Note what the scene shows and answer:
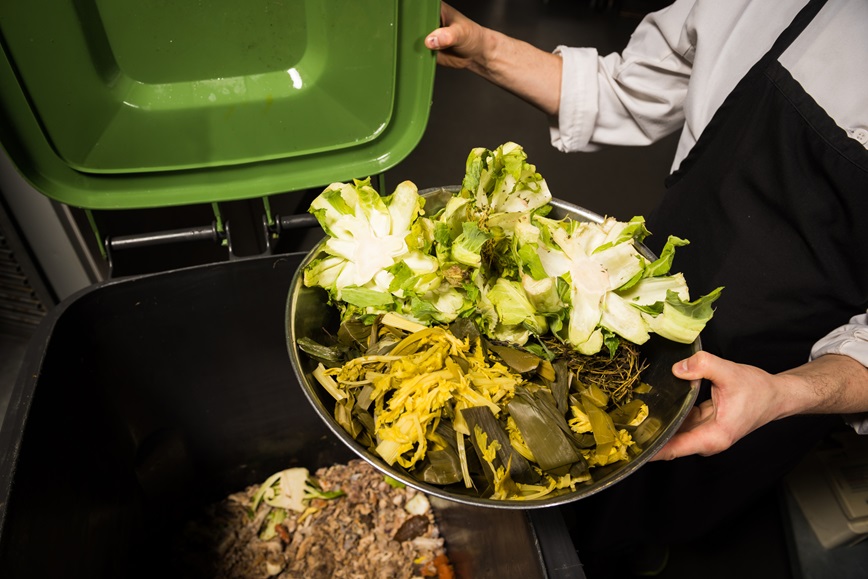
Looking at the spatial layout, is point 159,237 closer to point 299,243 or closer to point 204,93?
point 204,93

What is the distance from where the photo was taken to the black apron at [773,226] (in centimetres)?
91

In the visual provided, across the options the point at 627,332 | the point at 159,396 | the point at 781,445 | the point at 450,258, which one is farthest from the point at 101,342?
the point at 781,445

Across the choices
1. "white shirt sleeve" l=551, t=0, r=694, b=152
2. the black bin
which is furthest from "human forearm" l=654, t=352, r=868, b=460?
"white shirt sleeve" l=551, t=0, r=694, b=152

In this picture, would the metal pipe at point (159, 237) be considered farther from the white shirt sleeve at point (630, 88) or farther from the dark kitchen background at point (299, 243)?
the white shirt sleeve at point (630, 88)

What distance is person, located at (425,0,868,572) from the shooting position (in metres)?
0.85

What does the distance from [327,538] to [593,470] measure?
0.74 metres

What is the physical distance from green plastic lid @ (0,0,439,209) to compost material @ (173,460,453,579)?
2.40 ft

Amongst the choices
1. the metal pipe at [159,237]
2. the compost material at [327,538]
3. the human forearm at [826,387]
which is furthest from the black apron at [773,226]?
the metal pipe at [159,237]

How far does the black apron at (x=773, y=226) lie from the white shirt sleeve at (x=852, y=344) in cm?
5

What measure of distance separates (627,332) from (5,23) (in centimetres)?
99

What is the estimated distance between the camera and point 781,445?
3.84 feet

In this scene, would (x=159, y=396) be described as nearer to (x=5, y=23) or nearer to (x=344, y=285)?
(x=344, y=285)

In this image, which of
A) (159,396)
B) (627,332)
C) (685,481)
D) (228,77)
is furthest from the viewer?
(685,481)

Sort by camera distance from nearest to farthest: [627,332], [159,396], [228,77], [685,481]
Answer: [627,332] → [228,77] → [159,396] → [685,481]
